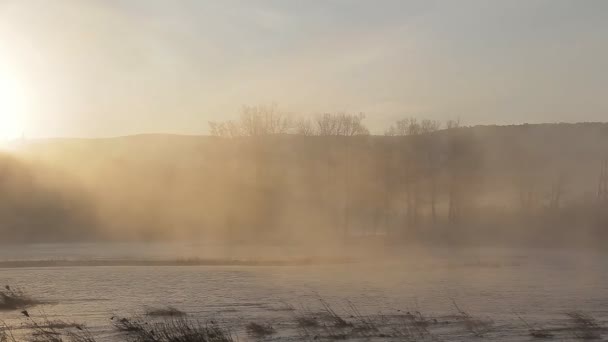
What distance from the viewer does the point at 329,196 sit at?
91.3m

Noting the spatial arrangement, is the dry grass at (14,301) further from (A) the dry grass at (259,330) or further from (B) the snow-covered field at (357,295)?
(A) the dry grass at (259,330)

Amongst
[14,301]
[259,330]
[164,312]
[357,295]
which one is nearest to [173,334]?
[259,330]

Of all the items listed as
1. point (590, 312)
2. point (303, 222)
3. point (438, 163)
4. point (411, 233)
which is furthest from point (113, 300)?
point (438, 163)

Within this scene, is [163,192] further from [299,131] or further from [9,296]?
[9,296]

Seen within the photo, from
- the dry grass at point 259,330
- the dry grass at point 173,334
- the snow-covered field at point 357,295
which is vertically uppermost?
the dry grass at point 173,334

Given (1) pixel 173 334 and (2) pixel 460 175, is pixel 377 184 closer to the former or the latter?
(2) pixel 460 175

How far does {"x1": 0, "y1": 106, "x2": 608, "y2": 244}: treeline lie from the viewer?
3056 inches

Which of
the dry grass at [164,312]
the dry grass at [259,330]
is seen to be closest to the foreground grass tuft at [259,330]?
the dry grass at [259,330]

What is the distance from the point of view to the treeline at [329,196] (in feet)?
255

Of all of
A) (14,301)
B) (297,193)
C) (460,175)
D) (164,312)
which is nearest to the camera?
(164,312)

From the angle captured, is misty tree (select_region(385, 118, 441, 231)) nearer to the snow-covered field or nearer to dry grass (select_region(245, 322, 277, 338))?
the snow-covered field

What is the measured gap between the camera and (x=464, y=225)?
253ft

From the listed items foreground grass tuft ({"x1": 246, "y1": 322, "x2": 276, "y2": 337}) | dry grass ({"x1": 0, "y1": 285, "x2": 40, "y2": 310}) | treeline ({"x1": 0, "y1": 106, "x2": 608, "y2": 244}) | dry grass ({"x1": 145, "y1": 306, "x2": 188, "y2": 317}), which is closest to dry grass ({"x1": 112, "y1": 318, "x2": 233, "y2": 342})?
foreground grass tuft ({"x1": 246, "y1": 322, "x2": 276, "y2": 337})

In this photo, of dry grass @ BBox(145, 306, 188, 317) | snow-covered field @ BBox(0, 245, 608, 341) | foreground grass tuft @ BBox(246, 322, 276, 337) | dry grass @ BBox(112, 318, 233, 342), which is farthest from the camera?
dry grass @ BBox(145, 306, 188, 317)
